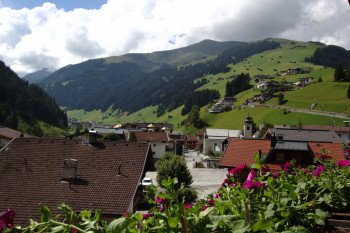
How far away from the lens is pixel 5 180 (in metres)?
21.2

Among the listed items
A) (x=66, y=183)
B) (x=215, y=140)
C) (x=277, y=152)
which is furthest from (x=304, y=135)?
(x=215, y=140)

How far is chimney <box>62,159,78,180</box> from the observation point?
67.3 ft

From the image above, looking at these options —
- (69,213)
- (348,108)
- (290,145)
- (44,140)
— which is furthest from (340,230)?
(348,108)

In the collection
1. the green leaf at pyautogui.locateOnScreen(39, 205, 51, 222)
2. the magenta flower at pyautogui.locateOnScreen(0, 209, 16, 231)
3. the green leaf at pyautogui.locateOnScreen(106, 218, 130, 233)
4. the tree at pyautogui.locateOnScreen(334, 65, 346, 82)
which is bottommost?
the magenta flower at pyautogui.locateOnScreen(0, 209, 16, 231)

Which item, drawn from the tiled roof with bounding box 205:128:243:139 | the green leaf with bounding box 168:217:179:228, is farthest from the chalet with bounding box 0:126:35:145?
the green leaf with bounding box 168:217:179:228

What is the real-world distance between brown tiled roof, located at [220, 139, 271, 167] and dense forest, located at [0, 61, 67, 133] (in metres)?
116

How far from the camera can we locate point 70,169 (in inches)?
808

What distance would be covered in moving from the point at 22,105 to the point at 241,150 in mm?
148987

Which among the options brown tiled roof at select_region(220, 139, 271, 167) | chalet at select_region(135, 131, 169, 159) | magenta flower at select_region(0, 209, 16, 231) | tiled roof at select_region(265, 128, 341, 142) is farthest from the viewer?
chalet at select_region(135, 131, 169, 159)

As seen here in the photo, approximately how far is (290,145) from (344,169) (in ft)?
98.8

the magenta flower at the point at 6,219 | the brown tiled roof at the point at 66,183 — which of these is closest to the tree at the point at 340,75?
the brown tiled roof at the point at 66,183

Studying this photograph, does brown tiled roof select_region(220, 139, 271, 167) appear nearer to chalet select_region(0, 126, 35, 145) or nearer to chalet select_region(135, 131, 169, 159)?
chalet select_region(135, 131, 169, 159)

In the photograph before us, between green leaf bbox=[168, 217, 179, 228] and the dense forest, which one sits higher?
the dense forest

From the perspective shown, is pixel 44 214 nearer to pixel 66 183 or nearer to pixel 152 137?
pixel 66 183
